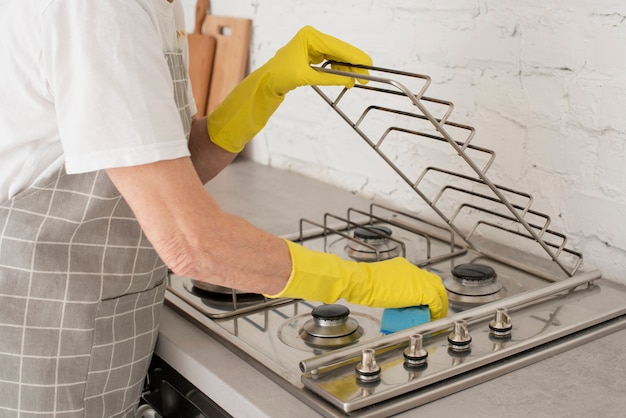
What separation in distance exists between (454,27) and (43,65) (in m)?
0.89

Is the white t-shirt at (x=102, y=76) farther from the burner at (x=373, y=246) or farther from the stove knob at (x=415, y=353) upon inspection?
the burner at (x=373, y=246)

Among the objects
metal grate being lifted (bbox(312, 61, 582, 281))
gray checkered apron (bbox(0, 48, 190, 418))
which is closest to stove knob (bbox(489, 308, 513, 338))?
metal grate being lifted (bbox(312, 61, 582, 281))

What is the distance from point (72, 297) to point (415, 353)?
46 centimetres

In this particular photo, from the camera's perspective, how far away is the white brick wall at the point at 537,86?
132 cm

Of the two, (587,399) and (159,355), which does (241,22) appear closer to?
(159,355)

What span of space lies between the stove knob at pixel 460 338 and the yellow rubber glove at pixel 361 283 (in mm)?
68

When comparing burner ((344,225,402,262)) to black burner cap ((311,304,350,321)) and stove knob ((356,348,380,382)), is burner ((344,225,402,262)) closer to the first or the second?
black burner cap ((311,304,350,321))

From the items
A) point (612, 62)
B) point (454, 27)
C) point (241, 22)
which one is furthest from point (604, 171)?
point (241, 22)

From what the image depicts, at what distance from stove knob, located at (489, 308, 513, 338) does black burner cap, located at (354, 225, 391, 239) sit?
35 centimetres

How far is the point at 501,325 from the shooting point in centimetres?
108

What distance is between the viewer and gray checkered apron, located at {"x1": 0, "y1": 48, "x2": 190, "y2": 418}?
104 cm

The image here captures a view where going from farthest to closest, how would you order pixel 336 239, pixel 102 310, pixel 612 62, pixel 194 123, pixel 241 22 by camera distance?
pixel 241 22 → pixel 336 239 → pixel 194 123 → pixel 612 62 → pixel 102 310

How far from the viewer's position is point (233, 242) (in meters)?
0.95

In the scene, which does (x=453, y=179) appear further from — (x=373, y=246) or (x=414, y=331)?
(x=414, y=331)
